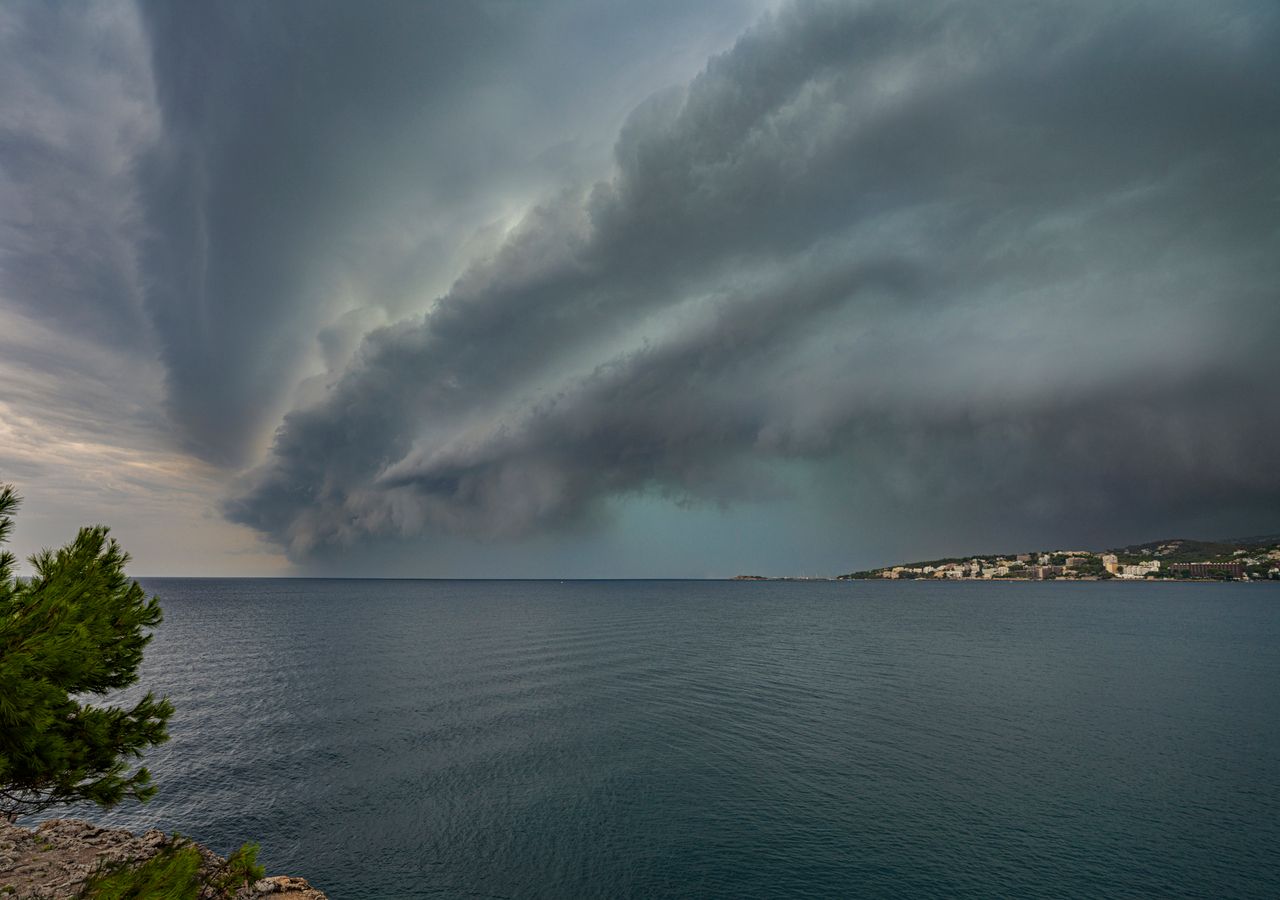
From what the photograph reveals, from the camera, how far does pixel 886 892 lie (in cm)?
2736

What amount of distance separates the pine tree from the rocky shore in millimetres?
7663

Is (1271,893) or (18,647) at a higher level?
(18,647)

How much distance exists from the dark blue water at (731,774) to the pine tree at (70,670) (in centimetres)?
1748

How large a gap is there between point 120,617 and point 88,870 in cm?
1744

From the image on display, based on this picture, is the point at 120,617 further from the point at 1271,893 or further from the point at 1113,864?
the point at 1271,893

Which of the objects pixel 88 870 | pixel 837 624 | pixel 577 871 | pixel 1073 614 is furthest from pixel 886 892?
pixel 1073 614

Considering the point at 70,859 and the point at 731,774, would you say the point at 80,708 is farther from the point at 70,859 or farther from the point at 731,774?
the point at 731,774

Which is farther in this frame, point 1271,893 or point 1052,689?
point 1052,689

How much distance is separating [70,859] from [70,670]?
22853mm

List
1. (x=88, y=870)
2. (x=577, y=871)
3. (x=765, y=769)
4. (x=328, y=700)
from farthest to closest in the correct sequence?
1. (x=328, y=700)
2. (x=765, y=769)
3. (x=577, y=871)
4. (x=88, y=870)

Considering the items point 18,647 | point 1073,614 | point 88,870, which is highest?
point 18,647

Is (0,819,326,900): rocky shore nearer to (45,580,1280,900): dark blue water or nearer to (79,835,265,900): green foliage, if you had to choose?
(45,580,1280,900): dark blue water

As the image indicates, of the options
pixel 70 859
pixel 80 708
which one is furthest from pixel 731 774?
pixel 80 708

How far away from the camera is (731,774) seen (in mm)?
42344
